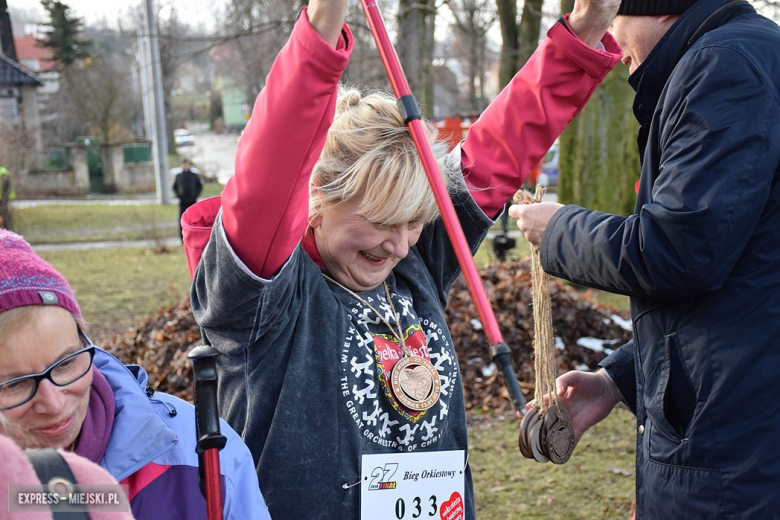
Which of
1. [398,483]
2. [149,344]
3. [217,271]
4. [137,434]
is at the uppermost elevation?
[217,271]

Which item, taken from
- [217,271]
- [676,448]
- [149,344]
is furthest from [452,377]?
[149,344]

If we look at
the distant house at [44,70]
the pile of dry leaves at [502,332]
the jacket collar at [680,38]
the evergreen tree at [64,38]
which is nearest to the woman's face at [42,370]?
the jacket collar at [680,38]

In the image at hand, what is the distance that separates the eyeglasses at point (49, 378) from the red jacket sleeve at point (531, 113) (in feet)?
3.56

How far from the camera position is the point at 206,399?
113 cm

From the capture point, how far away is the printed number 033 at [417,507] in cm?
183

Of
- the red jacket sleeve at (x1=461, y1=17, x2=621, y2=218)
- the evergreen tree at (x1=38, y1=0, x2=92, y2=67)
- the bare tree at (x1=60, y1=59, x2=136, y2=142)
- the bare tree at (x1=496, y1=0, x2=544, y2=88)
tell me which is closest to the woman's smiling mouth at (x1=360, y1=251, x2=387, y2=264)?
the red jacket sleeve at (x1=461, y1=17, x2=621, y2=218)

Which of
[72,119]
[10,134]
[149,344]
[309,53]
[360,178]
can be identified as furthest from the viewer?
[72,119]

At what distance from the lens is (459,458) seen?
1.91 metres

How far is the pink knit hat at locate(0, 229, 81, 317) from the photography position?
1.48 m

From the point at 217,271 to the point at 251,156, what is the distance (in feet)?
0.84

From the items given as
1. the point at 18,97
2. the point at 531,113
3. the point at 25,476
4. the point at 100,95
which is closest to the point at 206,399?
the point at 25,476

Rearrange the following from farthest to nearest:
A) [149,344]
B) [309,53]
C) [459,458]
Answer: [149,344] → [459,458] → [309,53]

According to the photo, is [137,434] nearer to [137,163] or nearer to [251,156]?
[251,156]

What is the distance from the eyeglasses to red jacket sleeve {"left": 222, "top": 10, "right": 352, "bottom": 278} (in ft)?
1.49
